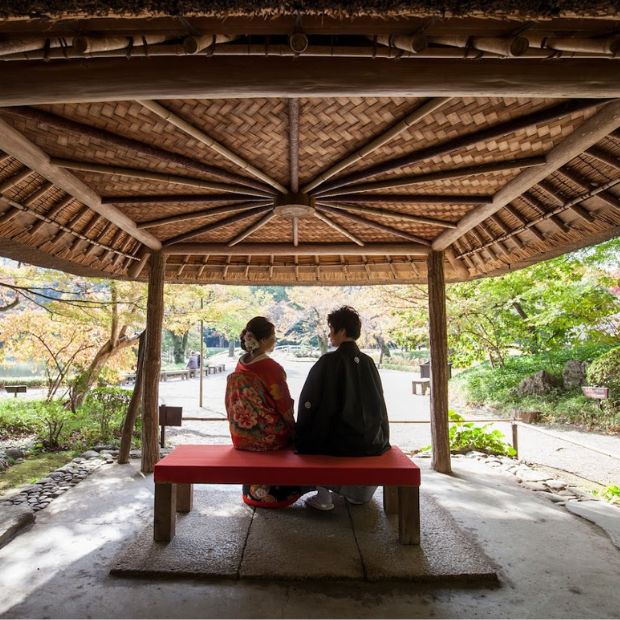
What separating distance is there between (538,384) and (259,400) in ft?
37.6

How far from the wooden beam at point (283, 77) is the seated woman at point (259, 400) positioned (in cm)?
196

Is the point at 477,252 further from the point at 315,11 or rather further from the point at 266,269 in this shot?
the point at 315,11

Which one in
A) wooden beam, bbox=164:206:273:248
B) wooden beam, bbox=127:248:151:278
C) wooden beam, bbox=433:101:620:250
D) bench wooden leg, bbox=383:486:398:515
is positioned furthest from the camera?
wooden beam, bbox=127:248:151:278

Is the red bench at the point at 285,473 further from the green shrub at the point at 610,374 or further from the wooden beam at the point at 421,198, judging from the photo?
the green shrub at the point at 610,374

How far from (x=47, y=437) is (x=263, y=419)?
234 inches

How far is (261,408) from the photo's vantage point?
3.49 metres

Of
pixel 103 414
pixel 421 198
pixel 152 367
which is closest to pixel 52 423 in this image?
pixel 103 414

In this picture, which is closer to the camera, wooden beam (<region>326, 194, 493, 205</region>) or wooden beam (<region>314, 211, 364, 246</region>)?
wooden beam (<region>326, 194, 493, 205</region>)

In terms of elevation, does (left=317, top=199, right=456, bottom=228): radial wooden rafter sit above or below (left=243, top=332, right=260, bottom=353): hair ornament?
above

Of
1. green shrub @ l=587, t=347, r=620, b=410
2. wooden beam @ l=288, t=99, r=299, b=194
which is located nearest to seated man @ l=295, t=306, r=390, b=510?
wooden beam @ l=288, t=99, r=299, b=194

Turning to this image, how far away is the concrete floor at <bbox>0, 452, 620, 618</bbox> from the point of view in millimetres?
2441

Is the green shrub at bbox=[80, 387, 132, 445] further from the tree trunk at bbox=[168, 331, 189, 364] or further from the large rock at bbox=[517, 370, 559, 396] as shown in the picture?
the tree trunk at bbox=[168, 331, 189, 364]

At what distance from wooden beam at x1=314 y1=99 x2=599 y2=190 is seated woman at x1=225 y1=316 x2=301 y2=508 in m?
Answer: 1.60

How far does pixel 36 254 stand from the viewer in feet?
14.8
